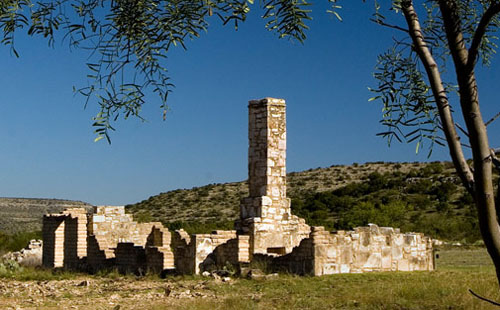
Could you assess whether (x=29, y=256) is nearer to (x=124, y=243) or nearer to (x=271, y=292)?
(x=124, y=243)

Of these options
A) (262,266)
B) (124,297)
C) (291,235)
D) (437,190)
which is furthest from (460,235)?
(124,297)

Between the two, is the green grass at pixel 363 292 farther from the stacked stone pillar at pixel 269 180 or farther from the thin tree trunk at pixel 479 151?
the thin tree trunk at pixel 479 151

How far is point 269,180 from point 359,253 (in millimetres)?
3697

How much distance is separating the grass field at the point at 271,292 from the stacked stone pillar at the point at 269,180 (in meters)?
2.90

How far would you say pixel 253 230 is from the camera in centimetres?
2066

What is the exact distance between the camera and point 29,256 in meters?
29.3

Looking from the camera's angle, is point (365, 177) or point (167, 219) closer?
point (167, 219)

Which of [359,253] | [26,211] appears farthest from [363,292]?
[26,211]

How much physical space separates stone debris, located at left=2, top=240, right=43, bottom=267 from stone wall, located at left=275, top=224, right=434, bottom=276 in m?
12.9

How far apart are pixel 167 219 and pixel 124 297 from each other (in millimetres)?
38914

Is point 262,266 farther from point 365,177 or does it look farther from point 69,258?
point 365,177

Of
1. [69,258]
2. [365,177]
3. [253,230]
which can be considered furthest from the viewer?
[365,177]

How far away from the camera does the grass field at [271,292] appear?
1428 centimetres

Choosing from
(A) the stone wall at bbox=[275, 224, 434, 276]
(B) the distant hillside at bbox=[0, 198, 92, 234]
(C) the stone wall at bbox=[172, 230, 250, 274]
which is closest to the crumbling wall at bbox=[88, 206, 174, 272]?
(C) the stone wall at bbox=[172, 230, 250, 274]
